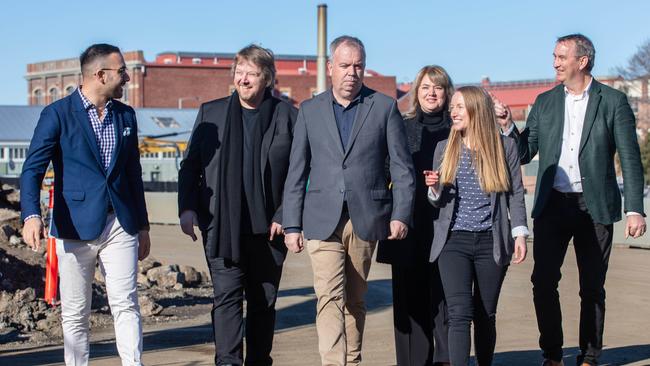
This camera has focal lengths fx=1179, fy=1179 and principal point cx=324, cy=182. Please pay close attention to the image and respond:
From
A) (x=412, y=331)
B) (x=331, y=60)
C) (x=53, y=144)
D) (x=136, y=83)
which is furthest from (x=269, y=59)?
(x=136, y=83)

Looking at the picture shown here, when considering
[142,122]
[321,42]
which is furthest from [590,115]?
[142,122]

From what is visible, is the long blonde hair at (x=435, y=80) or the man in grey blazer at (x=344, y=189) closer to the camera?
the man in grey blazer at (x=344, y=189)

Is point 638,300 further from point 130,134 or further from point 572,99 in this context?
point 130,134

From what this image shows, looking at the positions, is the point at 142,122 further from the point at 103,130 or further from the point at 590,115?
the point at 103,130

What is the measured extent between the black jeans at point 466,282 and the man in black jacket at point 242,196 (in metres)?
1.09

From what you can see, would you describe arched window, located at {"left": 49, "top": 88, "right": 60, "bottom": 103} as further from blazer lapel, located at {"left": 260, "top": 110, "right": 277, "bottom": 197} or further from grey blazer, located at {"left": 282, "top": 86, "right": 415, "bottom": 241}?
grey blazer, located at {"left": 282, "top": 86, "right": 415, "bottom": 241}

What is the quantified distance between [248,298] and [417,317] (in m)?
1.11

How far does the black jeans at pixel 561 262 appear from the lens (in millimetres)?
7977

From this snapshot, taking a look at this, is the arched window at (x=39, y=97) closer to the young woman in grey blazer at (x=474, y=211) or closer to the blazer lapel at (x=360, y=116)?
the blazer lapel at (x=360, y=116)

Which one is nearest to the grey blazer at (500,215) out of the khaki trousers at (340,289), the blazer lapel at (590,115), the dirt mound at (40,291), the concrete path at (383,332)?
the khaki trousers at (340,289)

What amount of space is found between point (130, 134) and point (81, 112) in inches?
12.8

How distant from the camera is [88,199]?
669 cm

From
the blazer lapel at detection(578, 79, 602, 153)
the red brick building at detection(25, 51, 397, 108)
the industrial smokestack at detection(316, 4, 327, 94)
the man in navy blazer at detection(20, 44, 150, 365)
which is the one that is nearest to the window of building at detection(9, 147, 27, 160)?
the red brick building at detection(25, 51, 397, 108)

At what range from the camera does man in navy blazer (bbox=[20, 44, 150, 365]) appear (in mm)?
6672
